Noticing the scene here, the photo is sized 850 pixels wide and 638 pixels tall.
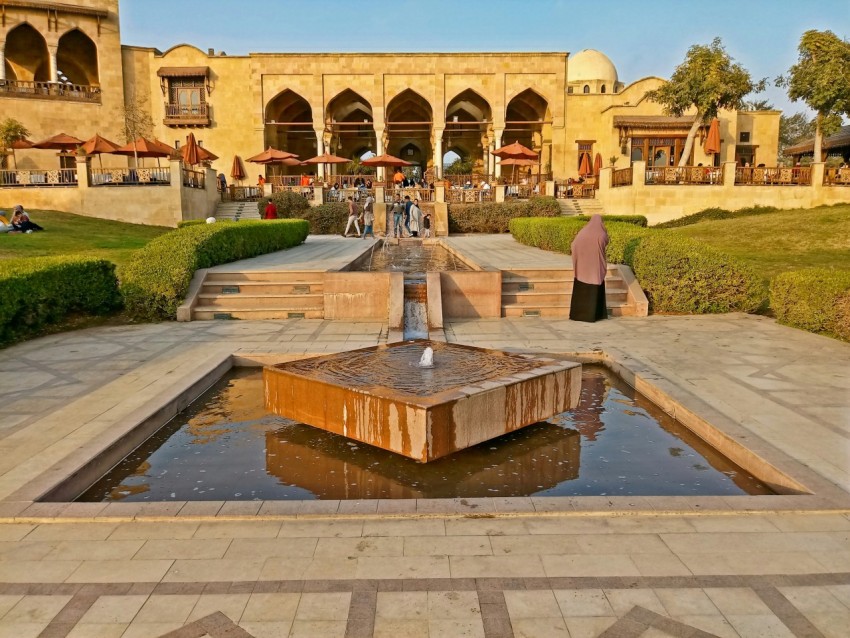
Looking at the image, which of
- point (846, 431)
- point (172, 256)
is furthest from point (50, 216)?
point (846, 431)

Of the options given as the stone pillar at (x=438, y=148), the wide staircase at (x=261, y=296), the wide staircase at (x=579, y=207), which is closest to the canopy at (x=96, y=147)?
the wide staircase at (x=261, y=296)

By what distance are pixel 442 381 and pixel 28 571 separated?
312 cm

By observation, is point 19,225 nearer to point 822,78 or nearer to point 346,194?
point 346,194

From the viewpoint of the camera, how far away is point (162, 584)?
307cm

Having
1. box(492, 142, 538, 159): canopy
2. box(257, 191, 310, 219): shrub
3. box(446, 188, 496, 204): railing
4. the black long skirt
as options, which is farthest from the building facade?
the black long skirt

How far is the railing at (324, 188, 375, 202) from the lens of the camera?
28234 millimetres

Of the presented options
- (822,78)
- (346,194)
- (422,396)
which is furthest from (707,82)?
(422,396)

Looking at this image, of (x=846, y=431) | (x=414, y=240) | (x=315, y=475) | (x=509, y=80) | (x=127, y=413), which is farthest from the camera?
(x=509, y=80)

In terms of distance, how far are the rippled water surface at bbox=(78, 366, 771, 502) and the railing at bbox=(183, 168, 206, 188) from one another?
20.7m

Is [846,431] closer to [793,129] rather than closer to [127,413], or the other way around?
[127,413]

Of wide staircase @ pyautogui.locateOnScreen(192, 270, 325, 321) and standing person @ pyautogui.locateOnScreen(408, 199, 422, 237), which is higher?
standing person @ pyautogui.locateOnScreen(408, 199, 422, 237)

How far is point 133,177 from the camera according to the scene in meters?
24.5

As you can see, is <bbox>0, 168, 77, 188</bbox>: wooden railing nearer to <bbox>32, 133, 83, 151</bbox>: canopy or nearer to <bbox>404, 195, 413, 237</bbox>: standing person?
<bbox>32, 133, 83, 151</bbox>: canopy

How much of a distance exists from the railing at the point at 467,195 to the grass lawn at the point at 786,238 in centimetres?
896
